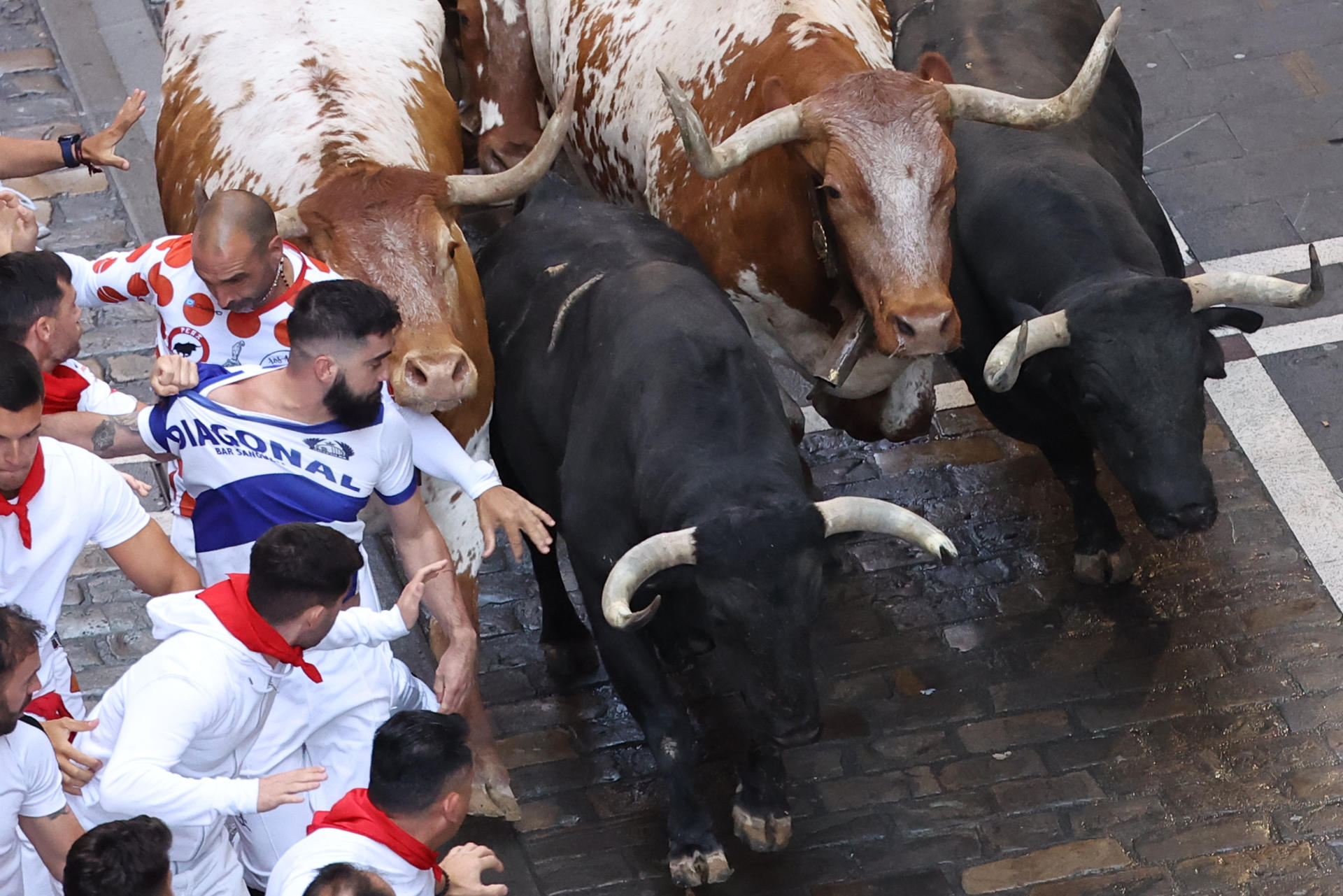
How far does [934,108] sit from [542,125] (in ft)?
9.34

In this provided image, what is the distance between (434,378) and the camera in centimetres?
492

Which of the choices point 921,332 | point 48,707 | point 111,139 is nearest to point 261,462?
point 48,707

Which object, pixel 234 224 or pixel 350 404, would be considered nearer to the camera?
pixel 350 404

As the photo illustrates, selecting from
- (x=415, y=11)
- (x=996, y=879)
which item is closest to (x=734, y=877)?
(x=996, y=879)

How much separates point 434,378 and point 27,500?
1.29 m

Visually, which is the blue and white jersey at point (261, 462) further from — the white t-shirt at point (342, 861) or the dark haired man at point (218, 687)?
the white t-shirt at point (342, 861)

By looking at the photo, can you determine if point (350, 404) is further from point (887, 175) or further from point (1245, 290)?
point (1245, 290)

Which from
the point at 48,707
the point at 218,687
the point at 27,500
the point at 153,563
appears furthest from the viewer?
the point at 153,563

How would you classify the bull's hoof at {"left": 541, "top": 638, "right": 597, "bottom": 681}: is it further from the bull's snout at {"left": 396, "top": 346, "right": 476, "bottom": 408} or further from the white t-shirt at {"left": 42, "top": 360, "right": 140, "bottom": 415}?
the white t-shirt at {"left": 42, "top": 360, "right": 140, "bottom": 415}

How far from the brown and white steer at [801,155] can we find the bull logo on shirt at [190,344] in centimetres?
175

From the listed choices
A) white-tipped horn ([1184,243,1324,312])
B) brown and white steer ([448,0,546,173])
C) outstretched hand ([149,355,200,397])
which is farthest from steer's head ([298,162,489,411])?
white-tipped horn ([1184,243,1324,312])

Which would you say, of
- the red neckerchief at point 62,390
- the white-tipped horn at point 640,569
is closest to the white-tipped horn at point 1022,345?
the white-tipped horn at point 640,569

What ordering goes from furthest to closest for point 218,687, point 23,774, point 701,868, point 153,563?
1. point 701,868
2. point 153,563
3. point 218,687
4. point 23,774

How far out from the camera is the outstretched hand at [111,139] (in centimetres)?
576
